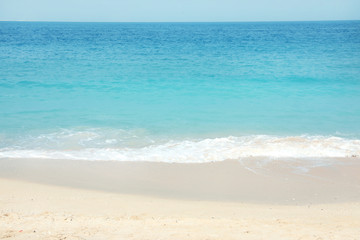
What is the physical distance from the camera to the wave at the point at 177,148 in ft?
34.1

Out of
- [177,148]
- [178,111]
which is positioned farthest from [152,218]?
[178,111]

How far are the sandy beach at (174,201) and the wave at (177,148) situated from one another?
54cm

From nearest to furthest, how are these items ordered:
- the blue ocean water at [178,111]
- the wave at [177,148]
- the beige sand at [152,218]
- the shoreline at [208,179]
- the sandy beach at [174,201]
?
1. the beige sand at [152,218]
2. the sandy beach at [174,201]
3. the shoreline at [208,179]
4. the wave at [177,148]
5. the blue ocean water at [178,111]

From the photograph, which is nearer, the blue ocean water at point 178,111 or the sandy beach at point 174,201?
the sandy beach at point 174,201

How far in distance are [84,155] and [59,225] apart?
14.6ft

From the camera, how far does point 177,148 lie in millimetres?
11133

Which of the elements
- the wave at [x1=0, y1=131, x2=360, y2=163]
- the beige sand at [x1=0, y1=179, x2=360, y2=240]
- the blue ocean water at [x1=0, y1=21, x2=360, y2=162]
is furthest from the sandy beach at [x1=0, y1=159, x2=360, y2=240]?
the blue ocean water at [x1=0, y1=21, x2=360, y2=162]

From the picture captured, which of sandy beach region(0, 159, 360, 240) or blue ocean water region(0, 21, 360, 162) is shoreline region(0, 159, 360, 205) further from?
blue ocean water region(0, 21, 360, 162)

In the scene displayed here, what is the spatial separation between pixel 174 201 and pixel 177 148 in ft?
11.7

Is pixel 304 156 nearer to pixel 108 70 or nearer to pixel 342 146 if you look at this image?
pixel 342 146

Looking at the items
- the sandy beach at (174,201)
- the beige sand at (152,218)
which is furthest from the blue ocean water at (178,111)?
the beige sand at (152,218)

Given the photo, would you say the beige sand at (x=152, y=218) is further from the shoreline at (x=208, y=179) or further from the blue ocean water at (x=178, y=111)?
the blue ocean water at (x=178, y=111)

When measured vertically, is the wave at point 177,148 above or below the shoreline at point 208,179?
above

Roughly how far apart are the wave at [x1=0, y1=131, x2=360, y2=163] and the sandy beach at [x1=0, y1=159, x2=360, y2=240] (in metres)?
0.54
